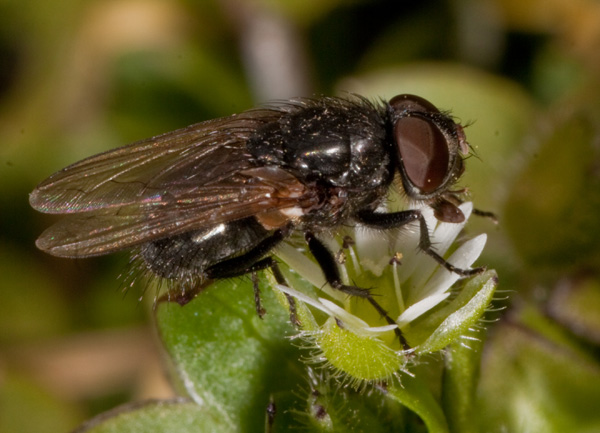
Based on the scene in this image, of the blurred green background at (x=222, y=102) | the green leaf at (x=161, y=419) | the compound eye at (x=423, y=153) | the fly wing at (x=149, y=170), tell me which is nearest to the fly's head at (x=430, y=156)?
the compound eye at (x=423, y=153)

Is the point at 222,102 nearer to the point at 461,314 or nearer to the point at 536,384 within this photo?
the point at 536,384

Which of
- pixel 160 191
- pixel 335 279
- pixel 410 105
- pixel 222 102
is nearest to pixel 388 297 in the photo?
pixel 335 279

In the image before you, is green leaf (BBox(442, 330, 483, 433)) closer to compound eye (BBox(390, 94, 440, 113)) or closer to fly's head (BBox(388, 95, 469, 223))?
fly's head (BBox(388, 95, 469, 223))

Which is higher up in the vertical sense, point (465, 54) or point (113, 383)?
point (465, 54)

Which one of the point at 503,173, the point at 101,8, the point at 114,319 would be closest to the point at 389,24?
the point at 503,173

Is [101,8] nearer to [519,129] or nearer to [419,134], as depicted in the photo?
[519,129]
